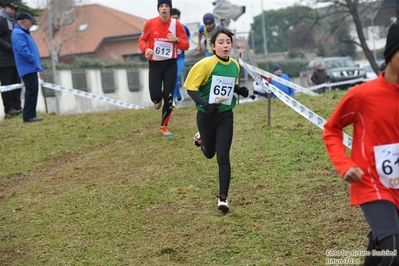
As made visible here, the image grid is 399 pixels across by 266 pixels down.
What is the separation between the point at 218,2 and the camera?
1853cm

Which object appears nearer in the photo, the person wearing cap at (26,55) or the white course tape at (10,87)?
the person wearing cap at (26,55)

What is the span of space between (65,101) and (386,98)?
3091 centimetres

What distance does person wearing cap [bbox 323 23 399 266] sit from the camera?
180 inches

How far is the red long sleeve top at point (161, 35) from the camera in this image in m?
11.2

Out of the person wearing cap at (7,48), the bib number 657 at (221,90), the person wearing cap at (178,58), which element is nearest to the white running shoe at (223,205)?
the bib number 657 at (221,90)

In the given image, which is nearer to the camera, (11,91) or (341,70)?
(11,91)

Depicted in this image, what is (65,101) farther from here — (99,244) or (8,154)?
(99,244)

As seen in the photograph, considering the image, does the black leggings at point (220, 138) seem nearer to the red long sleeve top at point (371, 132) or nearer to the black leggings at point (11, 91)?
the red long sleeve top at point (371, 132)

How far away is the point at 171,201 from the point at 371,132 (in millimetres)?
3810

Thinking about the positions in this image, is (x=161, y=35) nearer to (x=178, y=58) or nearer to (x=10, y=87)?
(x=178, y=58)

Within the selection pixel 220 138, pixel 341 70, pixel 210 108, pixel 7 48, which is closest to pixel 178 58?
pixel 7 48

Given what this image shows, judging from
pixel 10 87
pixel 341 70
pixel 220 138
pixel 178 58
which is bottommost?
pixel 341 70

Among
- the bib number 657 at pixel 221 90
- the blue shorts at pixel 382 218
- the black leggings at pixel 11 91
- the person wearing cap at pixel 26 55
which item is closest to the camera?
the blue shorts at pixel 382 218

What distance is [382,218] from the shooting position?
14.8 ft
